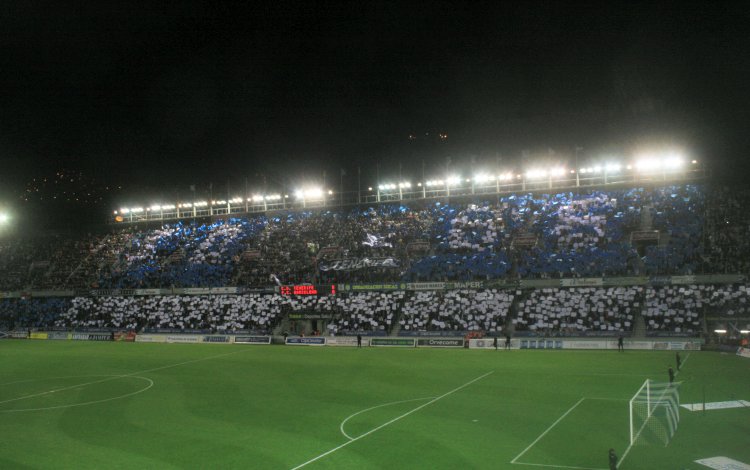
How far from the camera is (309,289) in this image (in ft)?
175

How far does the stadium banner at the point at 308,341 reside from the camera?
160ft

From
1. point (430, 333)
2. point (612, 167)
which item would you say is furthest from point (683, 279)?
point (430, 333)

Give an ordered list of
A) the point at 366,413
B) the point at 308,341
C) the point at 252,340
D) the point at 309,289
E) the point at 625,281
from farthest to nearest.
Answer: the point at 309,289 < the point at 252,340 < the point at 308,341 < the point at 625,281 < the point at 366,413

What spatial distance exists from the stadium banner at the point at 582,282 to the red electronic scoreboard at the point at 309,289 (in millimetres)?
21210

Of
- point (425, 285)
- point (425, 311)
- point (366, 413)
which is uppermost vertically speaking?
point (425, 285)

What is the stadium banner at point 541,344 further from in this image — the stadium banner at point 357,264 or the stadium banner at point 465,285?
the stadium banner at point 357,264

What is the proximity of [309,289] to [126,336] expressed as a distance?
2057 cm

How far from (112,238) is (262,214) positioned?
22.5m

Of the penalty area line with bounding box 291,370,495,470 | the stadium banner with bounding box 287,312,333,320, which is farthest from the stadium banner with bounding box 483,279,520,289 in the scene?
the penalty area line with bounding box 291,370,495,470

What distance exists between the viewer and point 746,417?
712 inches

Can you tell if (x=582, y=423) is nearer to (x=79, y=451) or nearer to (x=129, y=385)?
(x=79, y=451)

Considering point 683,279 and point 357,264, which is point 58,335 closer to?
point 357,264

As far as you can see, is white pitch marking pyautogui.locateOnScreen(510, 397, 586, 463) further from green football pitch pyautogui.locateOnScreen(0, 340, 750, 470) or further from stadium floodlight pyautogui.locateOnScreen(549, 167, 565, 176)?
stadium floodlight pyautogui.locateOnScreen(549, 167, 565, 176)

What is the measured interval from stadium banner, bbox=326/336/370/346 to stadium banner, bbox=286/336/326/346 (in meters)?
0.56
